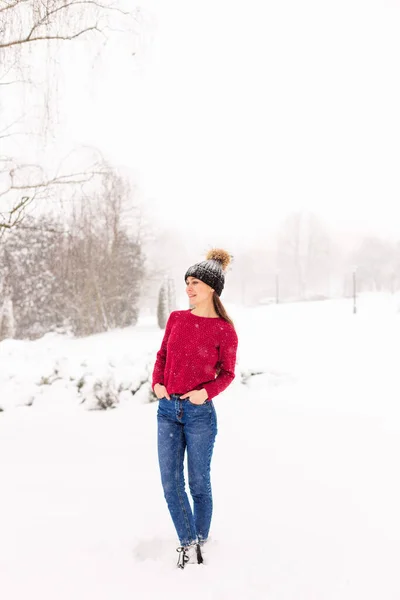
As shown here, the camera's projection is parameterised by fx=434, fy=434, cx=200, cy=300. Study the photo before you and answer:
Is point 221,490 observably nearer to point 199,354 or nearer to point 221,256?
point 199,354

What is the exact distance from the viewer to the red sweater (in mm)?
2570

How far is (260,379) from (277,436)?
7.29 ft

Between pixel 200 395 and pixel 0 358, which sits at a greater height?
pixel 200 395

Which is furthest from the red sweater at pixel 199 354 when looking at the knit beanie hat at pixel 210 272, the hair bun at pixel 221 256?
the hair bun at pixel 221 256

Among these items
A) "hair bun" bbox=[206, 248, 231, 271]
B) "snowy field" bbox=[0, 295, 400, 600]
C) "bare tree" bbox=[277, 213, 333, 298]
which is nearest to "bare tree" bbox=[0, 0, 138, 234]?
"snowy field" bbox=[0, 295, 400, 600]

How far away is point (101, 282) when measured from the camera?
18.2 metres

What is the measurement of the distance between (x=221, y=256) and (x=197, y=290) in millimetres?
332

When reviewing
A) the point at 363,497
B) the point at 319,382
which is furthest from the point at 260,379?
the point at 363,497

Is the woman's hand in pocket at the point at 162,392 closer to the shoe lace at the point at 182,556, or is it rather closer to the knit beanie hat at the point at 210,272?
the knit beanie hat at the point at 210,272

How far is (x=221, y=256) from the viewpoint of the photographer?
2.87m

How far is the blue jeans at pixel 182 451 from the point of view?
2.54 m

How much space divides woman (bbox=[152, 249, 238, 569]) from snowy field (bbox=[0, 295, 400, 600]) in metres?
0.29

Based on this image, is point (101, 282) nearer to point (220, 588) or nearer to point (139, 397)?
point (139, 397)

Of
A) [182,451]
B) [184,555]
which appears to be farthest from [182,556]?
[182,451]
